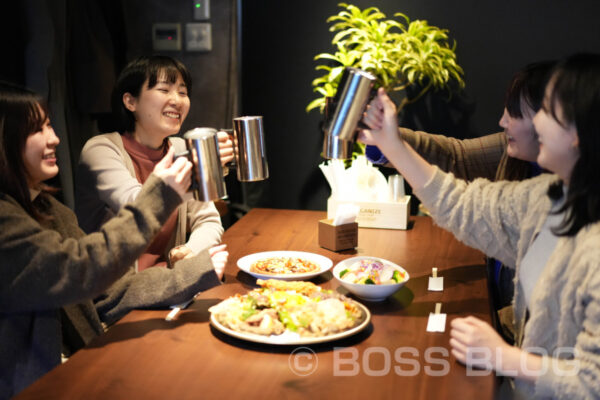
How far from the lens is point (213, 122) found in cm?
387

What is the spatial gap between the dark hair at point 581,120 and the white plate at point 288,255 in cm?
70

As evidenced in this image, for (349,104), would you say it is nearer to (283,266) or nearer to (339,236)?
(283,266)

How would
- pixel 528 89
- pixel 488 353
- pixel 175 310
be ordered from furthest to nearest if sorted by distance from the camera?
1. pixel 528 89
2. pixel 175 310
3. pixel 488 353

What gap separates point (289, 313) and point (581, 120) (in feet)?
2.45

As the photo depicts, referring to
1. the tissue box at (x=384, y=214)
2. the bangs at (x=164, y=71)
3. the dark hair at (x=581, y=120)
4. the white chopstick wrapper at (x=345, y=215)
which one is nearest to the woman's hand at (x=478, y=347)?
the dark hair at (x=581, y=120)

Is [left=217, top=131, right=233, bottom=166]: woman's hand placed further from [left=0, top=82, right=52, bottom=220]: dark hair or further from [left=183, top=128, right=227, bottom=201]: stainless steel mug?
[left=0, top=82, right=52, bottom=220]: dark hair

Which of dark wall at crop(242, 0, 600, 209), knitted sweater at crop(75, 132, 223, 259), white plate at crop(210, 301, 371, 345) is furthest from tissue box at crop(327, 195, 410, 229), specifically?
dark wall at crop(242, 0, 600, 209)

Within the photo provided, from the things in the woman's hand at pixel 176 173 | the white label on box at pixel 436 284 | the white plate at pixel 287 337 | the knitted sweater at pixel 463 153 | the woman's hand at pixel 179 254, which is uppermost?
the woman's hand at pixel 176 173

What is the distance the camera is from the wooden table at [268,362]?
1.10m

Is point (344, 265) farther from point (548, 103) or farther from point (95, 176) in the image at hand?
point (95, 176)

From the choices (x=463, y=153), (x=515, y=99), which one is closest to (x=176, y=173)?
(x=515, y=99)

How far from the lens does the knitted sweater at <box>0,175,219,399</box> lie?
1.22 meters

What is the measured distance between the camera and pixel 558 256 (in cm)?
125

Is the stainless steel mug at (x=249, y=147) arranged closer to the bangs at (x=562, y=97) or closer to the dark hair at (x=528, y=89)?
the bangs at (x=562, y=97)
